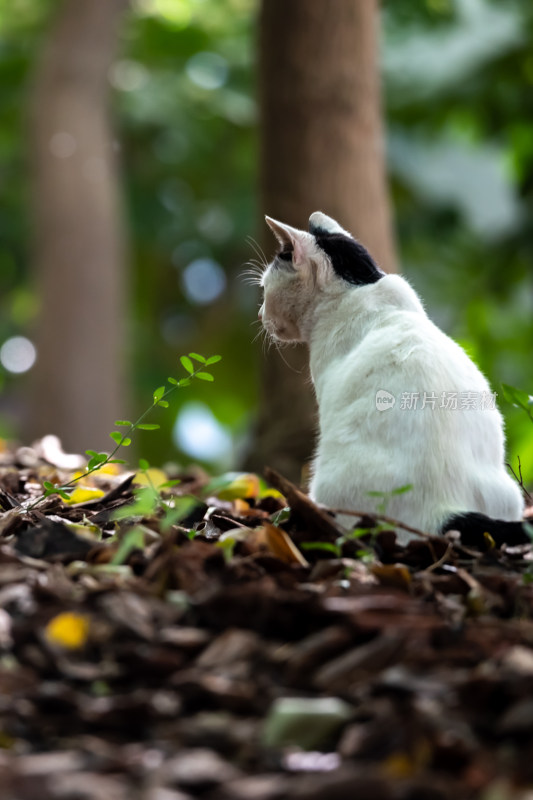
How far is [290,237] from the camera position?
3.20 metres

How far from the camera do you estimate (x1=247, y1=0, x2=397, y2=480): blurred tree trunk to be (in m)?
5.19

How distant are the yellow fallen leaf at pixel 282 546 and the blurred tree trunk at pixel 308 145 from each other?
9.23 feet

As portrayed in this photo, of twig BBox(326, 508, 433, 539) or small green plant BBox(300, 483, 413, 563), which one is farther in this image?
twig BBox(326, 508, 433, 539)

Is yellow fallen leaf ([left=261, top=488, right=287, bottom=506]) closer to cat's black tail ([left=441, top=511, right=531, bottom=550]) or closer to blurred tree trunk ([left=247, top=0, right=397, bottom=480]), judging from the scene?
cat's black tail ([left=441, top=511, right=531, bottom=550])

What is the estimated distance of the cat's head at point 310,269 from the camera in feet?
10.6

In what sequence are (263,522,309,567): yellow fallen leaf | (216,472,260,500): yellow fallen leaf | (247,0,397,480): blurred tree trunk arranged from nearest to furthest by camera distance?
1. (263,522,309,567): yellow fallen leaf
2. (216,472,260,500): yellow fallen leaf
3. (247,0,397,480): blurred tree trunk

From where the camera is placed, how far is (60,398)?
862cm

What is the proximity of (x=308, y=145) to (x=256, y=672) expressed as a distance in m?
4.14

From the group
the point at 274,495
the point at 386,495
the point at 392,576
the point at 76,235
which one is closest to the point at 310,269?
the point at 274,495

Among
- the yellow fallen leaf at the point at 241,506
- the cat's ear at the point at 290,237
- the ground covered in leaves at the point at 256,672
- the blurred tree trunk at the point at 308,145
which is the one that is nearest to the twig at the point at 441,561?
the ground covered in leaves at the point at 256,672

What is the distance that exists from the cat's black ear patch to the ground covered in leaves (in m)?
1.19

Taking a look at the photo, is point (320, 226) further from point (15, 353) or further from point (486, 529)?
point (15, 353)

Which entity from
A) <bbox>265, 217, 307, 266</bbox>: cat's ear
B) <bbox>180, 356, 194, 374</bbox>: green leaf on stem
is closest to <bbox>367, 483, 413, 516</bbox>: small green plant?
<bbox>180, 356, 194, 374</bbox>: green leaf on stem

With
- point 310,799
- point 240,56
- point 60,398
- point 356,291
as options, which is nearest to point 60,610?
point 310,799
